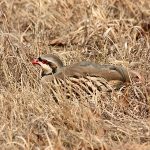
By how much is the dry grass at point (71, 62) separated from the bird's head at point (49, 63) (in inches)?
4.8

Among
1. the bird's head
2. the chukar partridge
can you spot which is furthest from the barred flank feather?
the bird's head

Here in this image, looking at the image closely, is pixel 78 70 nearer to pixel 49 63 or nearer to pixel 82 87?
pixel 82 87

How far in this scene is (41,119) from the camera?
5012mm

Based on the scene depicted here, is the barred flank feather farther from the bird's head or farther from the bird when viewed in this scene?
the bird's head

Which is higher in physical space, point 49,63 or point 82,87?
point 49,63

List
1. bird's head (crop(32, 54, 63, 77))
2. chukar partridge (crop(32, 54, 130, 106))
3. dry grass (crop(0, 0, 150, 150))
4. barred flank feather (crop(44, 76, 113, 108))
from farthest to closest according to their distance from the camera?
bird's head (crop(32, 54, 63, 77))
chukar partridge (crop(32, 54, 130, 106))
barred flank feather (crop(44, 76, 113, 108))
dry grass (crop(0, 0, 150, 150))

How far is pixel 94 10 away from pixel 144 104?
2181mm

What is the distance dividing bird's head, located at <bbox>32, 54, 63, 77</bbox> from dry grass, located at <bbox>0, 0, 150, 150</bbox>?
0.12 m

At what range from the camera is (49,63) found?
240 inches

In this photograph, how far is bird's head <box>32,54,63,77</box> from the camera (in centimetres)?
607

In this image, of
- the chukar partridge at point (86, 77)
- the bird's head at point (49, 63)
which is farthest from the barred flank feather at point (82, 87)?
the bird's head at point (49, 63)

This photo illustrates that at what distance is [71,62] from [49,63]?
0.50 meters

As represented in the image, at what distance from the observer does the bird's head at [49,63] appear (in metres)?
6.07

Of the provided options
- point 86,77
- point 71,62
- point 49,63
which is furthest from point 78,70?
point 71,62
